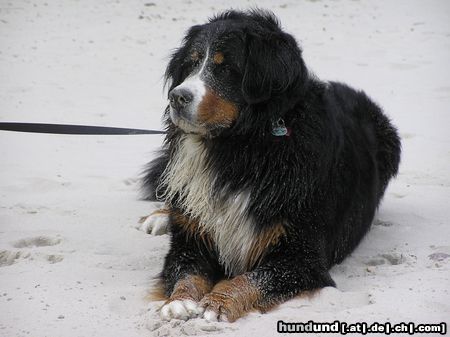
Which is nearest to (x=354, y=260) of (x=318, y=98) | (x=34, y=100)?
(x=318, y=98)

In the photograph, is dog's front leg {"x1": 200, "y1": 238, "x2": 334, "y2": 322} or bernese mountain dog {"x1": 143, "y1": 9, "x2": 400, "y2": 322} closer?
dog's front leg {"x1": 200, "y1": 238, "x2": 334, "y2": 322}

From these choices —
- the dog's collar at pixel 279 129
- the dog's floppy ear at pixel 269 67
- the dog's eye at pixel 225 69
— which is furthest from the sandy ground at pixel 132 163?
the dog's eye at pixel 225 69

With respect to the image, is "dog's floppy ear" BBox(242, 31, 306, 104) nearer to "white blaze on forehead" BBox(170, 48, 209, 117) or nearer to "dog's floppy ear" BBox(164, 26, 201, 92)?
"white blaze on forehead" BBox(170, 48, 209, 117)

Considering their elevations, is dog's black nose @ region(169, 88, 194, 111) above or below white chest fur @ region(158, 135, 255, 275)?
above

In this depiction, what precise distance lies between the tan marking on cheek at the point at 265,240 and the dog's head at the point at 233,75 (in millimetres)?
605

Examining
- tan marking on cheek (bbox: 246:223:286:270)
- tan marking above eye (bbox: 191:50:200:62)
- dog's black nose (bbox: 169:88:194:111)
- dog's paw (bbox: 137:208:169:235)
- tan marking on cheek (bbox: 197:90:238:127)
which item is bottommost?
dog's paw (bbox: 137:208:169:235)

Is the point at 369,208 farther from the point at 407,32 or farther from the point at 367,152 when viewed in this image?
the point at 407,32

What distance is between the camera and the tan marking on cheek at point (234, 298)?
12.7ft

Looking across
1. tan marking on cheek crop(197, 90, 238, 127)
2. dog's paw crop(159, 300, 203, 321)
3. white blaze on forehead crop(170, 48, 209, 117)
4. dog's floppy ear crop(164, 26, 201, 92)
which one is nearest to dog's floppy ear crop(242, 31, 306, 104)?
tan marking on cheek crop(197, 90, 238, 127)

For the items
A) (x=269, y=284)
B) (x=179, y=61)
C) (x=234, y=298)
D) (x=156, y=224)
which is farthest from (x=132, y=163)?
(x=234, y=298)

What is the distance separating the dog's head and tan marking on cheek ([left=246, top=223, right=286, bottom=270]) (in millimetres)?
605

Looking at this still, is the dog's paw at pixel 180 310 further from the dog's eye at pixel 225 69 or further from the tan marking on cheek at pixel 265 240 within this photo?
the dog's eye at pixel 225 69

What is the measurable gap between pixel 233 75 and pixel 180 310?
4.18 feet

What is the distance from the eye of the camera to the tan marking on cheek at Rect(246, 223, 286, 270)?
14.1 ft
